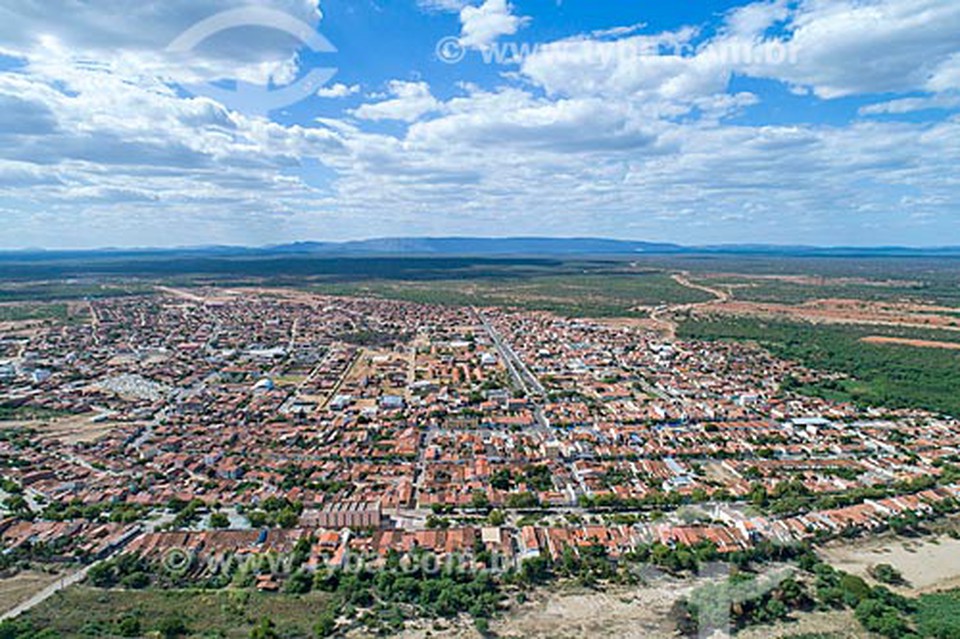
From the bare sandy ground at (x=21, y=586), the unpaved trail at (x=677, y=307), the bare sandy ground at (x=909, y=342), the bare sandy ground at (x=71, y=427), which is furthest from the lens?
the unpaved trail at (x=677, y=307)

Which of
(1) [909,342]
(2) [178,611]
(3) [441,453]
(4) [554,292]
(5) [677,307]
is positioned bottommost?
(2) [178,611]

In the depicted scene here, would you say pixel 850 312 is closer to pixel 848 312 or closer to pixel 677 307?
pixel 848 312

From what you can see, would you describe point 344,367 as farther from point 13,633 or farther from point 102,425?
point 13,633

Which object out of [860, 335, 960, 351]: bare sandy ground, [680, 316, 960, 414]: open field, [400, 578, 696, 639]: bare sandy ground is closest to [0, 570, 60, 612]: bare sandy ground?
[400, 578, 696, 639]: bare sandy ground

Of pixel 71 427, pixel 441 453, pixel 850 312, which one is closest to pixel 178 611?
pixel 441 453

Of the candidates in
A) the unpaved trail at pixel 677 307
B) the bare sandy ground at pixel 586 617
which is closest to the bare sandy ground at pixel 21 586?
the bare sandy ground at pixel 586 617

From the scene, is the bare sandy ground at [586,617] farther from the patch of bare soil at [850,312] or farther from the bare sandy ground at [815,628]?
the patch of bare soil at [850,312]
